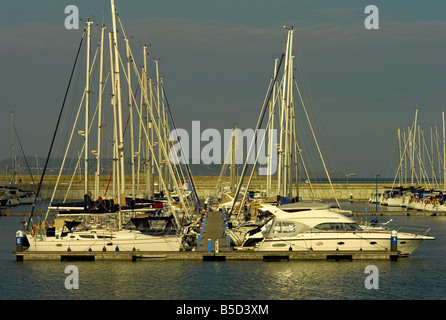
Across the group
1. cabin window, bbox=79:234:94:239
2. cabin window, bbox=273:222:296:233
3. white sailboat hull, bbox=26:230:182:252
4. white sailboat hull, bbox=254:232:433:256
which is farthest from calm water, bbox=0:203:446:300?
cabin window, bbox=273:222:296:233

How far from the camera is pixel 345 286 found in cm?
3491

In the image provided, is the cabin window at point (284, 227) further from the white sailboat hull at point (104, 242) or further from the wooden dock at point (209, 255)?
the white sailboat hull at point (104, 242)

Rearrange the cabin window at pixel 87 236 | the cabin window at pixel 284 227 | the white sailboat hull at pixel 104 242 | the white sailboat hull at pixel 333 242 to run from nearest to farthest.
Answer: the white sailboat hull at pixel 333 242, the cabin window at pixel 284 227, the white sailboat hull at pixel 104 242, the cabin window at pixel 87 236

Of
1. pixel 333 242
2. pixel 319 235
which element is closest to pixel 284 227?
pixel 319 235

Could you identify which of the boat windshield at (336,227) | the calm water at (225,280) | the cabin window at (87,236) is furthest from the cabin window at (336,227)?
the cabin window at (87,236)

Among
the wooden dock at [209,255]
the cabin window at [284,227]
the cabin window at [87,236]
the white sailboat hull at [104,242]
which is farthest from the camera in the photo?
the cabin window at [87,236]

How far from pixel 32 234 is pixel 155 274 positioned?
31.8 feet

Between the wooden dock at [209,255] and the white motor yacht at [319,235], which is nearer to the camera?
the wooden dock at [209,255]

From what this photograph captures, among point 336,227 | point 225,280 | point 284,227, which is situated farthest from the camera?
point 284,227

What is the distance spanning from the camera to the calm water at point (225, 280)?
3341 cm

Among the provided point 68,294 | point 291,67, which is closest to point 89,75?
point 291,67

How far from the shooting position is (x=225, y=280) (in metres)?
36.4

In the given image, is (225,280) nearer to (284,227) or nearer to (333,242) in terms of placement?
(284,227)
